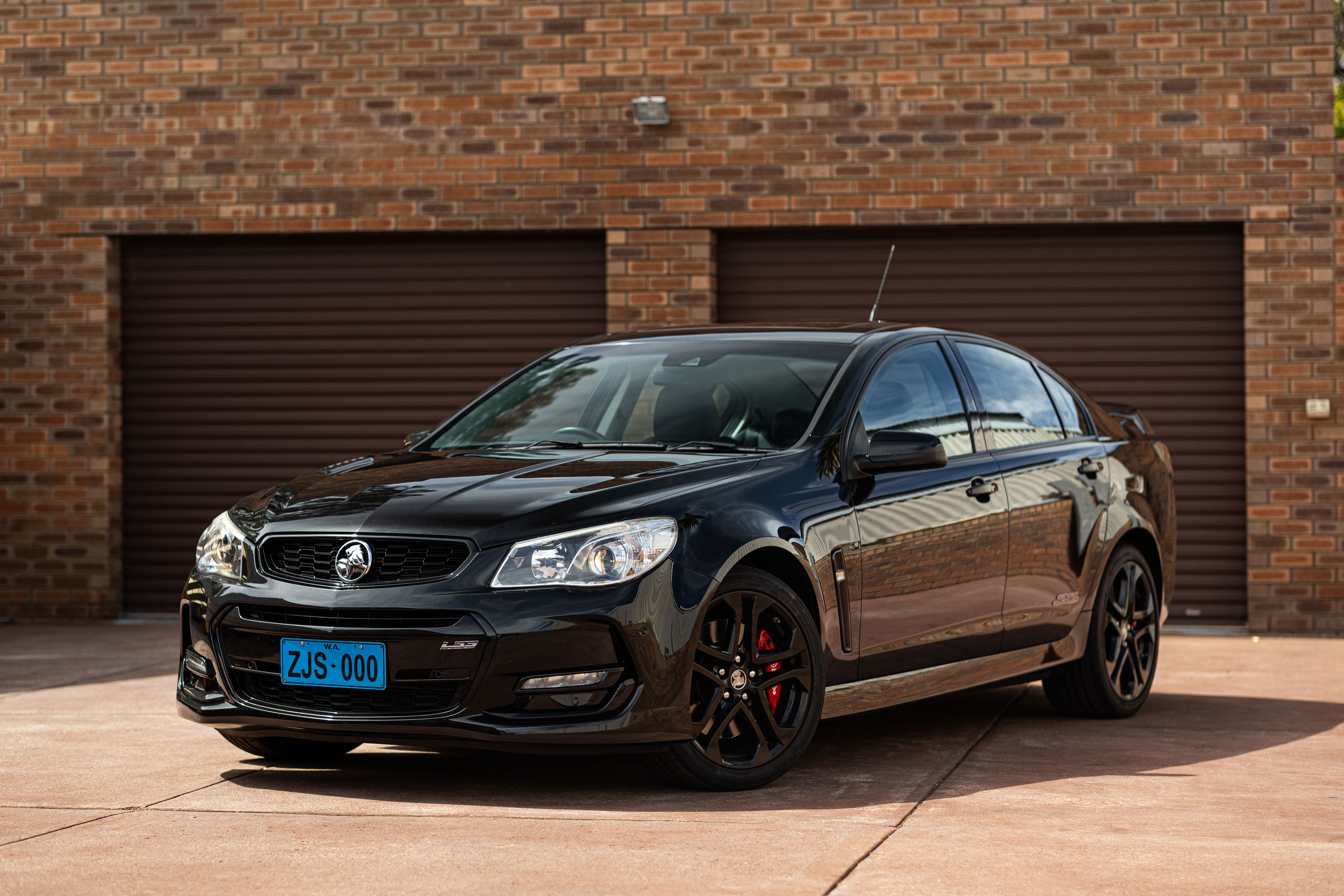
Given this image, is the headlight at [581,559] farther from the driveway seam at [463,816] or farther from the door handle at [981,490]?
the door handle at [981,490]

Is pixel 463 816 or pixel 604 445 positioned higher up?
pixel 604 445

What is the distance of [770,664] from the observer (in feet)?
18.0

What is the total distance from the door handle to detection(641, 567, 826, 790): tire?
1.17 metres

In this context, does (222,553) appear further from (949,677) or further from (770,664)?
(949,677)

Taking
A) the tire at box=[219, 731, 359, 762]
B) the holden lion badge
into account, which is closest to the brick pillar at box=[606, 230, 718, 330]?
the tire at box=[219, 731, 359, 762]

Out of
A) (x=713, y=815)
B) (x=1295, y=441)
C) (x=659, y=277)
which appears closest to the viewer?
(x=713, y=815)

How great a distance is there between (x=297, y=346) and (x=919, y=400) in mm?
6876

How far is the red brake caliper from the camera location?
18.1 ft

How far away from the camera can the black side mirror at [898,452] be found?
5.90 metres

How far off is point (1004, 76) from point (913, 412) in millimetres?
5888

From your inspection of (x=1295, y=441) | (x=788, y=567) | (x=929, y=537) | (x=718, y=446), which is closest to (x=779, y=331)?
(x=718, y=446)

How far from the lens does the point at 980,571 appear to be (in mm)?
6469

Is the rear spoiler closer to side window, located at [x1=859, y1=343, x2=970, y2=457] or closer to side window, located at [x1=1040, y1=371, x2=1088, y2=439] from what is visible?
side window, located at [x1=1040, y1=371, x2=1088, y2=439]

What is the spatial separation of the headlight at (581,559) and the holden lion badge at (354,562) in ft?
1.39
